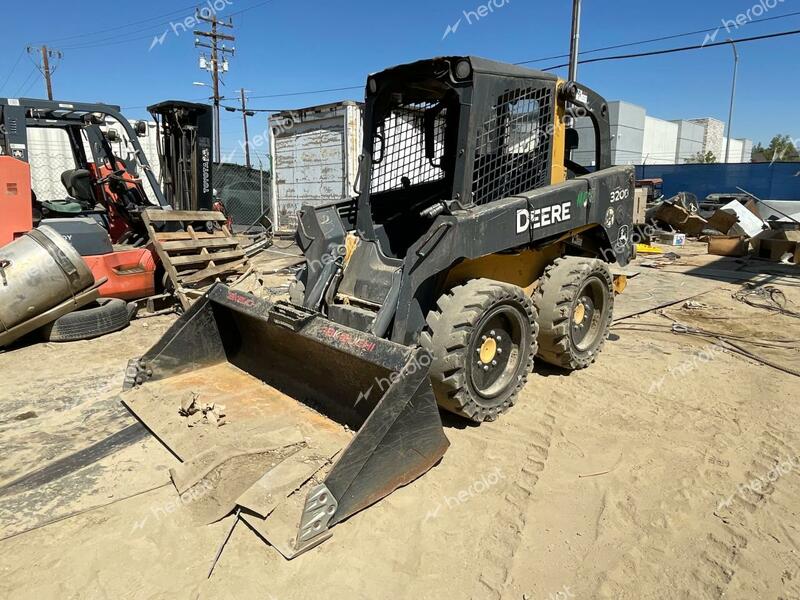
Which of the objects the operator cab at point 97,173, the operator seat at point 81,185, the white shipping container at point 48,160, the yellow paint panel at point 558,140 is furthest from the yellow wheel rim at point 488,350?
the white shipping container at point 48,160

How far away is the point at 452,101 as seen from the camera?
4.46 m

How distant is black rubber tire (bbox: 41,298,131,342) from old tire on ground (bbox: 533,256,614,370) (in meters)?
4.66

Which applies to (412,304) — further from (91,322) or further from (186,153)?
(186,153)

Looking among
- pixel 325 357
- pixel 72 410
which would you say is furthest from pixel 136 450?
pixel 325 357

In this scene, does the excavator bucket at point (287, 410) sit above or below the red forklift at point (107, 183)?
below

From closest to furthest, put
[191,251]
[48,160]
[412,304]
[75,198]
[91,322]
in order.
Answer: [412,304] → [91,322] → [191,251] → [75,198] → [48,160]

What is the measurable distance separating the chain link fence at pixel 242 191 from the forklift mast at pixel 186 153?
7540 mm

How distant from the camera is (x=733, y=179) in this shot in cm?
2022

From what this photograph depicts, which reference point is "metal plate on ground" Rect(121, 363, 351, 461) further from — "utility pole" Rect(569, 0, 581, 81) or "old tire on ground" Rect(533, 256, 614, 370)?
"utility pole" Rect(569, 0, 581, 81)

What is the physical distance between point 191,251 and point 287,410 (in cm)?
448

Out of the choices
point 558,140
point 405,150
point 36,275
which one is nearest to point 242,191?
point 36,275

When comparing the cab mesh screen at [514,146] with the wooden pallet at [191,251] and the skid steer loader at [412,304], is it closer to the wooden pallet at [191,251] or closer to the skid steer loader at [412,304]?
the skid steer loader at [412,304]

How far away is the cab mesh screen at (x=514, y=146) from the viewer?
4.02 metres

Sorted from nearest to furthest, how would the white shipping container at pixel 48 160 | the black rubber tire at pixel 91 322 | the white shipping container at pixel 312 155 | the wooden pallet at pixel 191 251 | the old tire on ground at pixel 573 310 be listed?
1. the old tire on ground at pixel 573 310
2. the black rubber tire at pixel 91 322
3. the wooden pallet at pixel 191 251
4. the white shipping container at pixel 312 155
5. the white shipping container at pixel 48 160
